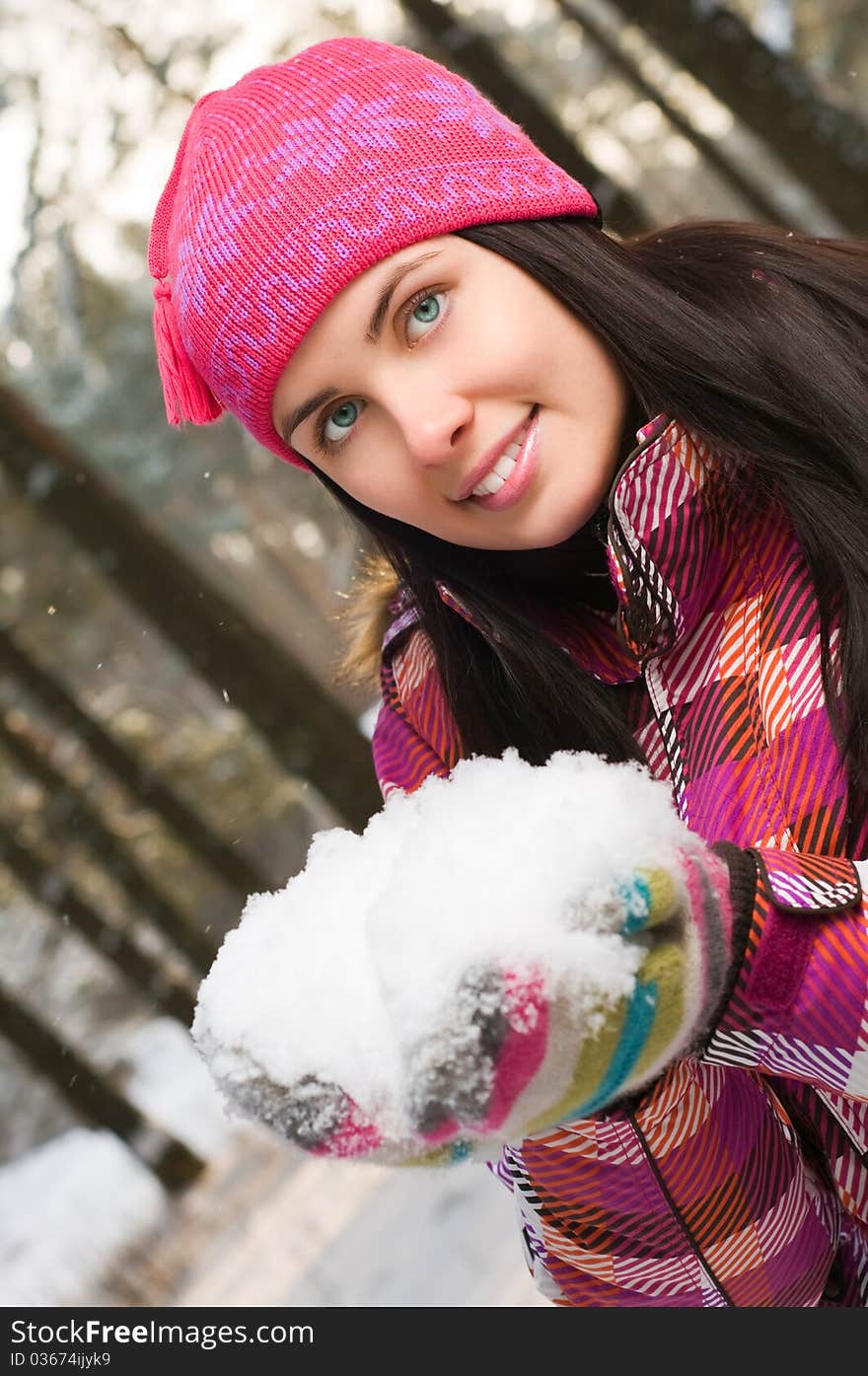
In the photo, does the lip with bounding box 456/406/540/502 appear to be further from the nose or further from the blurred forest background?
the blurred forest background

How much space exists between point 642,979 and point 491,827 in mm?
106

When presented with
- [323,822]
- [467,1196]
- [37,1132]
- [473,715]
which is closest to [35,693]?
[323,822]

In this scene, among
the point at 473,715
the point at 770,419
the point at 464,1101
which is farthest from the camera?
the point at 473,715

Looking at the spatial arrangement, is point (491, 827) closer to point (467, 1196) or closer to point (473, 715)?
point (473, 715)

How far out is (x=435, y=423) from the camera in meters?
0.93

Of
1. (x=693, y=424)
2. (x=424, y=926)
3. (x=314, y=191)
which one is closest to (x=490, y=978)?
(x=424, y=926)

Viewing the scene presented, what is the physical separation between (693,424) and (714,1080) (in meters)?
0.50

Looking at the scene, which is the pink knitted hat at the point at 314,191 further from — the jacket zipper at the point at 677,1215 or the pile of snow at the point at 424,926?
the jacket zipper at the point at 677,1215

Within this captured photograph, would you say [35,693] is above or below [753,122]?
below

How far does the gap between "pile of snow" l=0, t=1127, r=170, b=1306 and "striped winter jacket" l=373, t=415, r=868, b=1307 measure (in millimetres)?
1496

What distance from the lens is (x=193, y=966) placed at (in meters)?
2.69

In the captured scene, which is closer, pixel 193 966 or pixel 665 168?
pixel 193 966

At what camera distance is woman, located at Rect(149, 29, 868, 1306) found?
0.89 meters

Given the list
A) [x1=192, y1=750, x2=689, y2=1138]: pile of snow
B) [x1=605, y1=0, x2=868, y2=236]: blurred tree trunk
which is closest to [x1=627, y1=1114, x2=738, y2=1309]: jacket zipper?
[x1=192, y1=750, x2=689, y2=1138]: pile of snow
